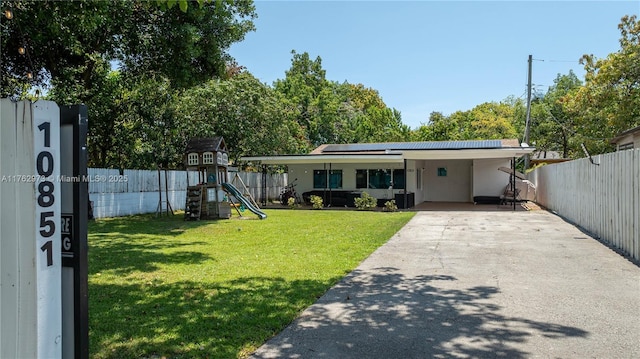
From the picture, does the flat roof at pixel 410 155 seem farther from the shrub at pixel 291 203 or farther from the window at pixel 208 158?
the window at pixel 208 158

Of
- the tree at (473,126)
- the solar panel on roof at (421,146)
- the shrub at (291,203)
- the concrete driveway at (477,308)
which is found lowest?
the concrete driveway at (477,308)

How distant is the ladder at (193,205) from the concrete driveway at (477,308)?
26.7 feet

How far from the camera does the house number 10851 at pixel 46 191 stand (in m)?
2.26

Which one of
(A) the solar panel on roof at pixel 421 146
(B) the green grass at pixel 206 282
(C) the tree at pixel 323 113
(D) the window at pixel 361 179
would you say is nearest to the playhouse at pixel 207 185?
(B) the green grass at pixel 206 282

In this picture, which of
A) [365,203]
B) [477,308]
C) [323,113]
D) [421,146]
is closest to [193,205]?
[365,203]

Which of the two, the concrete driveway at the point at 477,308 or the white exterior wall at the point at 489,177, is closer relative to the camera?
the concrete driveway at the point at 477,308

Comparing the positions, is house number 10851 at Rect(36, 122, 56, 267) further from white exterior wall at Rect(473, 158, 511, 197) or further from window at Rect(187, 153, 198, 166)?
white exterior wall at Rect(473, 158, 511, 197)

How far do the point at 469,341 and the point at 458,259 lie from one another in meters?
3.99

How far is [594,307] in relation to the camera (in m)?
4.87

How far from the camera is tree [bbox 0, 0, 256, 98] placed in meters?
11.5

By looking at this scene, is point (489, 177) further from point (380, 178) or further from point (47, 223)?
point (47, 223)

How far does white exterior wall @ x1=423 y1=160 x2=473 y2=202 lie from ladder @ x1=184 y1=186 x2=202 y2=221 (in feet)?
47.3

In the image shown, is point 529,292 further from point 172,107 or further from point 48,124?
point 172,107

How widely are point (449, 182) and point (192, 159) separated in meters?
15.2
